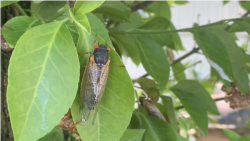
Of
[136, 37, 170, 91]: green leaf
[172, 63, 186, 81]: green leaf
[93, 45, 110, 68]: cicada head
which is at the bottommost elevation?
[172, 63, 186, 81]: green leaf

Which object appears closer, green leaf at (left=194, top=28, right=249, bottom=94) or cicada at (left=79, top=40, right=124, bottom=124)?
cicada at (left=79, top=40, right=124, bottom=124)

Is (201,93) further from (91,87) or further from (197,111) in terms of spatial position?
(91,87)

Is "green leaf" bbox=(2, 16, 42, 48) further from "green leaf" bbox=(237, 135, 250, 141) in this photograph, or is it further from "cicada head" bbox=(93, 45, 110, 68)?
"green leaf" bbox=(237, 135, 250, 141)

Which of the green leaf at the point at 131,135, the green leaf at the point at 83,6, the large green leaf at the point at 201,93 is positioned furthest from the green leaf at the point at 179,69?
the green leaf at the point at 83,6

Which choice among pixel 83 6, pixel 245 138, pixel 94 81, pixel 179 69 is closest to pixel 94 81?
pixel 94 81

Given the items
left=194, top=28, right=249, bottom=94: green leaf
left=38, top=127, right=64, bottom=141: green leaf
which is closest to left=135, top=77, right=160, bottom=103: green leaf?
left=194, top=28, right=249, bottom=94: green leaf

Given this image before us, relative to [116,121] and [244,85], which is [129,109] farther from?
[244,85]

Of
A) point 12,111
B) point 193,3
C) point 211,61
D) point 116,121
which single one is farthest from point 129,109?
point 193,3
